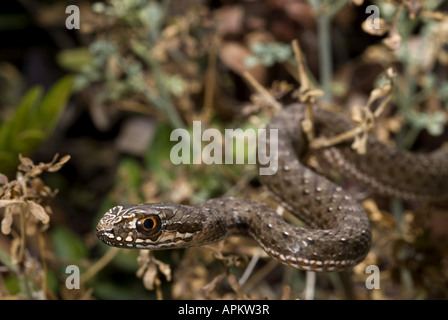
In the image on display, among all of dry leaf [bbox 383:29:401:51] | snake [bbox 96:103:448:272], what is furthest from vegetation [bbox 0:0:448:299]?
snake [bbox 96:103:448:272]

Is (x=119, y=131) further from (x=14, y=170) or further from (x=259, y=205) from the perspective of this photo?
(x=259, y=205)

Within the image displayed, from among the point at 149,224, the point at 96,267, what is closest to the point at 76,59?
the point at 96,267

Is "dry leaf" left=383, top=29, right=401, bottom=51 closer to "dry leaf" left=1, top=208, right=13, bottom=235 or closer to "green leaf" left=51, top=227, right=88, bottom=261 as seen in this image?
"dry leaf" left=1, top=208, right=13, bottom=235

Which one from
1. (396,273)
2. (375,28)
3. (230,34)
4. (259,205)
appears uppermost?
(230,34)

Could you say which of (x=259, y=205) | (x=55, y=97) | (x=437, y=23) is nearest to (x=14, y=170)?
(x=55, y=97)

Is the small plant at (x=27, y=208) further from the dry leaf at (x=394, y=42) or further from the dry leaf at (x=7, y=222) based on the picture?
the dry leaf at (x=394, y=42)

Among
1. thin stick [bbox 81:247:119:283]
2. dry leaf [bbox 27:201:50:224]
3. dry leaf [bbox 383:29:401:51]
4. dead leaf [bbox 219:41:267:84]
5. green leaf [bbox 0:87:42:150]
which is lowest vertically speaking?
thin stick [bbox 81:247:119:283]

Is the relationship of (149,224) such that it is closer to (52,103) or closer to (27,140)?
(27,140)
